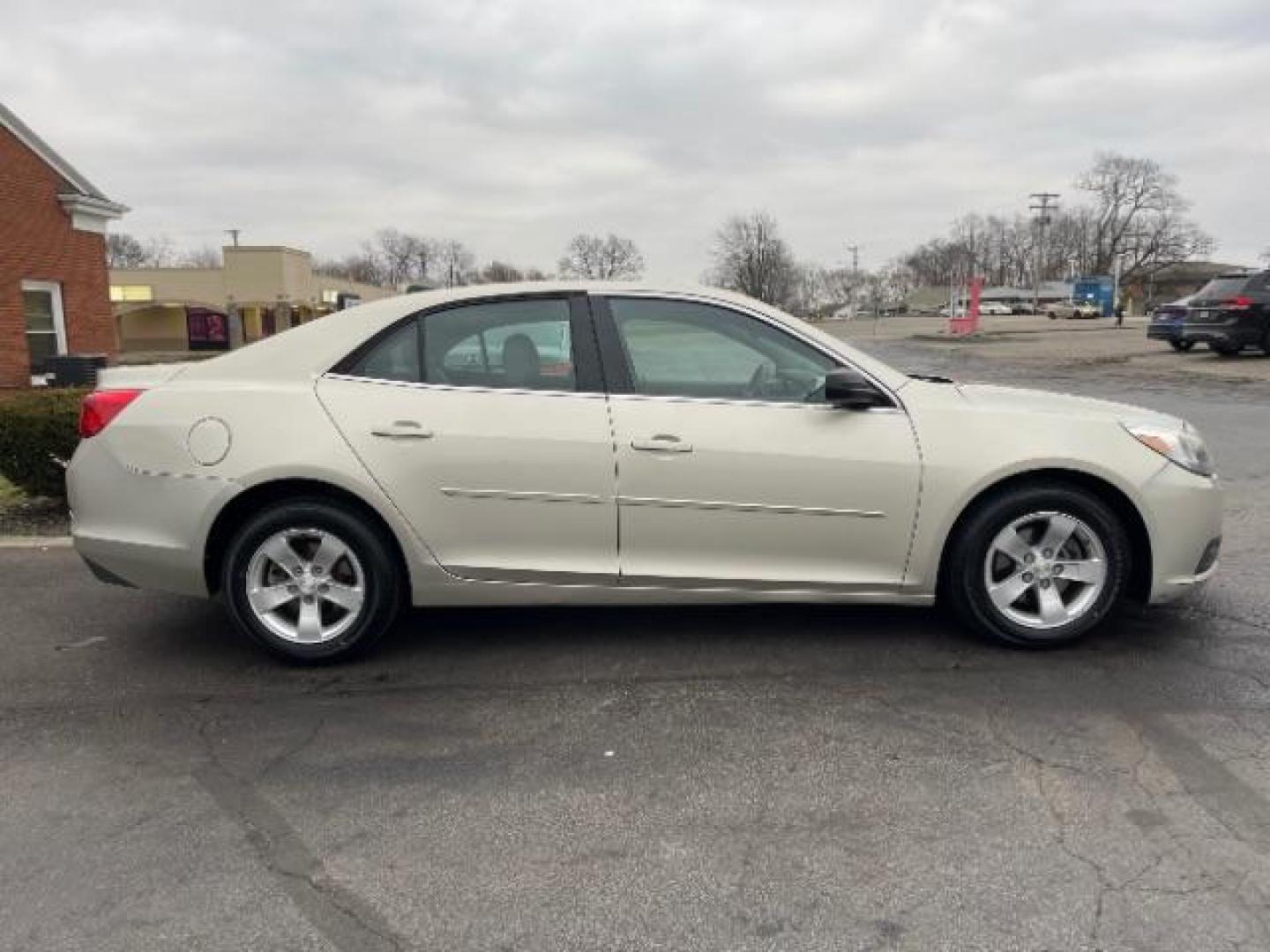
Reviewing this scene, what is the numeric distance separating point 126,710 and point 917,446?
3.31m

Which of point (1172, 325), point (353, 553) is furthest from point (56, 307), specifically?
point (1172, 325)

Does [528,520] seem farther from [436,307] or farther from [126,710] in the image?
[126,710]

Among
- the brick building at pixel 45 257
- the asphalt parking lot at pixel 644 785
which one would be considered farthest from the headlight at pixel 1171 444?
the brick building at pixel 45 257

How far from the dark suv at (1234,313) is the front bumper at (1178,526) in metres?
18.8

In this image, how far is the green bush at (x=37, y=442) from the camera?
22.2 ft

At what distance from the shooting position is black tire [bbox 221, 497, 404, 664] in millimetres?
3973

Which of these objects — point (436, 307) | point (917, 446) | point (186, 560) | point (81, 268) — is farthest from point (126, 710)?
point (81, 268)

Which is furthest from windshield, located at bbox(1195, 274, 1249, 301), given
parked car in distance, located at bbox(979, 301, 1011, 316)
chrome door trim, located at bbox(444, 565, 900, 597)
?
parked car in distance, located at bbox(979, 301, 1011, 316)

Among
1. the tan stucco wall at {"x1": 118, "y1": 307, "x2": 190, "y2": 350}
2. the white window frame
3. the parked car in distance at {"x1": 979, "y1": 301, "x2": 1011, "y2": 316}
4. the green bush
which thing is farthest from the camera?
the parked car in distance at {"x1": 979, "y1": 301, "x2": 1011, "y2": 316}

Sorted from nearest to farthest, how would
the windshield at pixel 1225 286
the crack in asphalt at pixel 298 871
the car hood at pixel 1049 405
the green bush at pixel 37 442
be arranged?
the crack in asphalt at pixel 298 871
the car hood at pixel 1049 405
the green bush at pixel 37 442
the windshield at pixel 1225 286

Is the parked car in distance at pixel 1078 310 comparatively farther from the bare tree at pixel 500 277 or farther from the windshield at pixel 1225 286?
the windshield at pixel 1225 286

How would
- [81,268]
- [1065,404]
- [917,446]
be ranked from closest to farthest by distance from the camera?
[917,446], [1065,404], [81,268]

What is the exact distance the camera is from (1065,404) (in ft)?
13.9

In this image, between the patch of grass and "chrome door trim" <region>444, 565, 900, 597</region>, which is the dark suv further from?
the patch of grass
